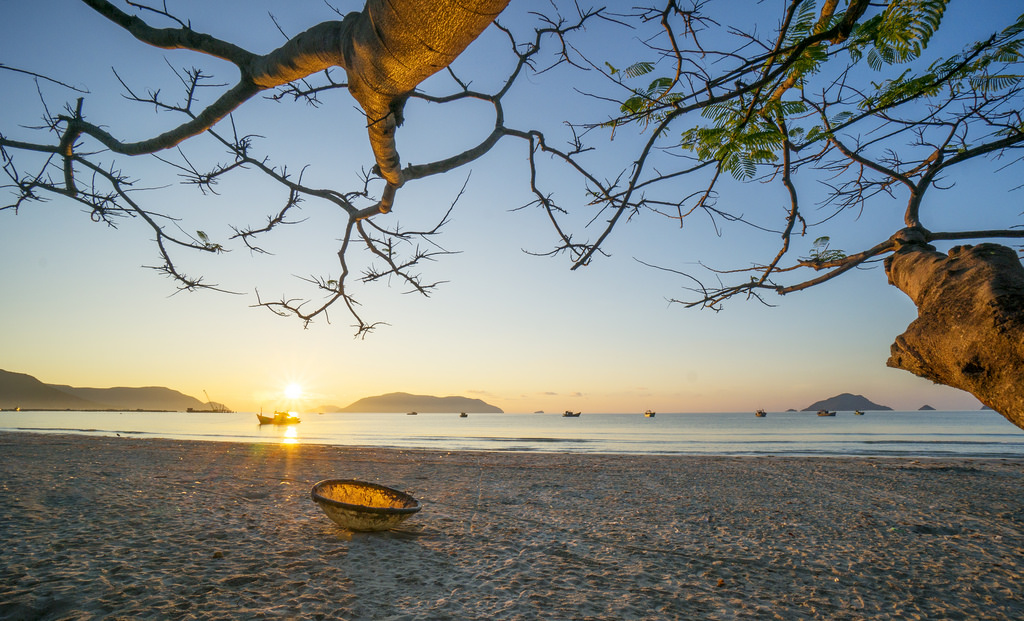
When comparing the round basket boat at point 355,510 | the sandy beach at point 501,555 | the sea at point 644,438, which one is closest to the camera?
the sandy beach at point 501,555

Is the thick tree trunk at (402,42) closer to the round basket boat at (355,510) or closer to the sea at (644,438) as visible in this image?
the sea at (644,438)

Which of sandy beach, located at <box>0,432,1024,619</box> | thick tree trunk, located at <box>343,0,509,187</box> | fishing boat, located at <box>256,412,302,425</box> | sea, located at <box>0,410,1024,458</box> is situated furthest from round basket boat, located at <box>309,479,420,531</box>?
fishing boat, located at <box>256,412,302,425</box>

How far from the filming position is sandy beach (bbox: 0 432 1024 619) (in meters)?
3.06

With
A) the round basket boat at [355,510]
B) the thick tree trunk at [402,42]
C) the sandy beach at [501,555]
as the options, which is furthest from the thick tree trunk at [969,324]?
the round basket boat at [355,510]

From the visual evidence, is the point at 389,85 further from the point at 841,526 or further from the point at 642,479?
the point at 642,479

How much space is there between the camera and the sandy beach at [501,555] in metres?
A: 3.06

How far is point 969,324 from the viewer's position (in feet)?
3.91

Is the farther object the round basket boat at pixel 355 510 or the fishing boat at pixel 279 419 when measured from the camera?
the fishing boat at pixel 279 419

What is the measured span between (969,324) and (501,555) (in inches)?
160

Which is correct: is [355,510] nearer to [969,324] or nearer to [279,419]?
[969,324]

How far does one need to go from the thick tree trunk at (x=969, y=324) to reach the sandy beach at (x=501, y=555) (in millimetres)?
2609

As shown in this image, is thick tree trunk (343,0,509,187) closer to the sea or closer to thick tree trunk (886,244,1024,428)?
the sea

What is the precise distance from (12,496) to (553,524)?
22.7 feet

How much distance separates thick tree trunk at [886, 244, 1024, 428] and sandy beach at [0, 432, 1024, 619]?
8.56 ft
